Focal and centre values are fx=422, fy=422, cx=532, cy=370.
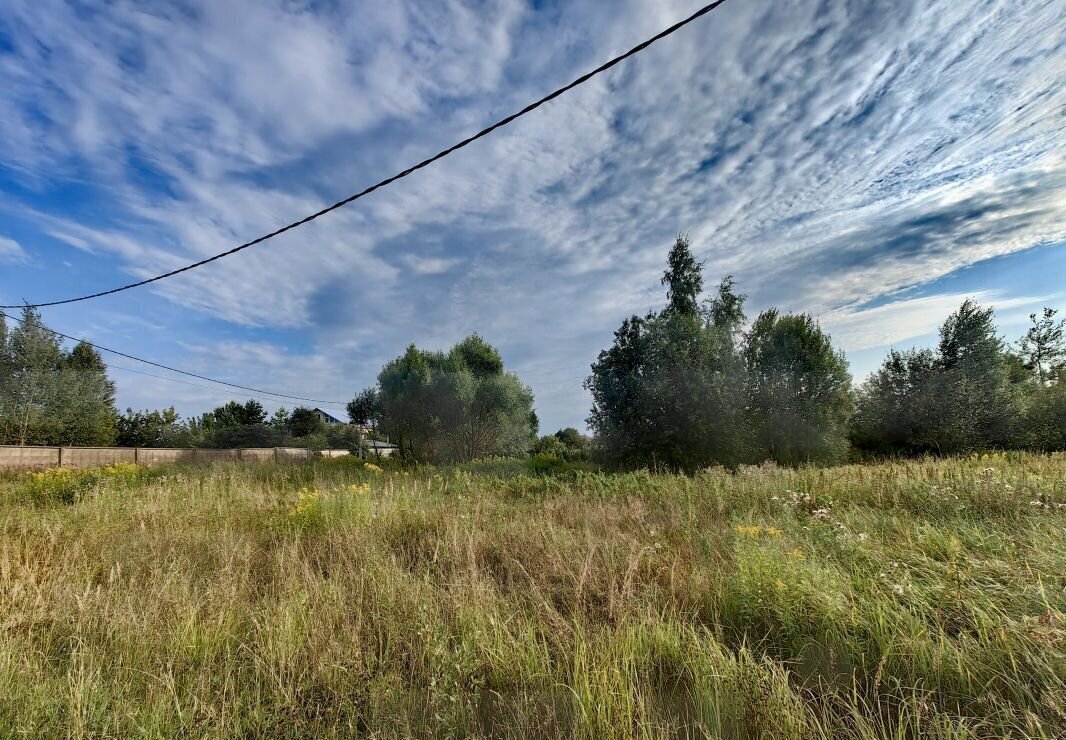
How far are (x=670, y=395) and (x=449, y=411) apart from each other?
10.7 meters

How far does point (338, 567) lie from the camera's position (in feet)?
11.5

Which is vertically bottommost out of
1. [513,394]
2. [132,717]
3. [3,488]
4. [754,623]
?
[754,623]

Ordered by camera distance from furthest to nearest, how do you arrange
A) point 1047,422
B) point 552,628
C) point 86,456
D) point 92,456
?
point 1047,422, point 92,456, point 86,456, point 552,628

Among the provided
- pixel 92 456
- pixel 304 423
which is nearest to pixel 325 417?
pixel 304 423

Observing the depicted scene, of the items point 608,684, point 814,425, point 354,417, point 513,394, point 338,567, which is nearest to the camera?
point 608,684

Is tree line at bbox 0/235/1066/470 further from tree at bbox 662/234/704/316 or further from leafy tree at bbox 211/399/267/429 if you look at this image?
leafy tree at bbox 211/399/267/429

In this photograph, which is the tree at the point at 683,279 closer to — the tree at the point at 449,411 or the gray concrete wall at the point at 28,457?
the tree at the point at 449,411

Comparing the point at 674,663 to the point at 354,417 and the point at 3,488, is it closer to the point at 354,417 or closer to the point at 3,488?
the point at 3,488

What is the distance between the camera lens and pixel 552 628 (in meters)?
2.53

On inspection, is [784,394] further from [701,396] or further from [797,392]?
[701,396]

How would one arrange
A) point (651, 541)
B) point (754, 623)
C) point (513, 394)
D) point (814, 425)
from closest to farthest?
1. point (754, 623)
2. point (651, 541)
3. point (814, 425)
4. point (513, 394)

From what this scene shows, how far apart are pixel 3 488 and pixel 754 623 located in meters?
13.2

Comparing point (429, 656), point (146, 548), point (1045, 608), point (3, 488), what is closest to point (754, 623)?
point (1045, 608)

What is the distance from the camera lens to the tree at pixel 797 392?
1598cm
